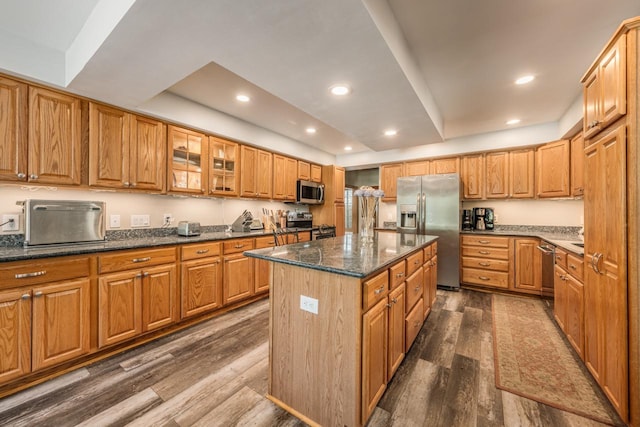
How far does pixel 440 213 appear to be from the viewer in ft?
13.4

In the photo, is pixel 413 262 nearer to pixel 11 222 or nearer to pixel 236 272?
pixel 236 272

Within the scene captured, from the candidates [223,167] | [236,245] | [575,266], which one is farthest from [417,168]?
[236,245]

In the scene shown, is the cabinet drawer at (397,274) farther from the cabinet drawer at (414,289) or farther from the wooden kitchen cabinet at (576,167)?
the wooden kitchen cabinet at (576,167)

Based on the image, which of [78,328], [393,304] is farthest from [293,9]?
[78,328]

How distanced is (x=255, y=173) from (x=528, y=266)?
13.8 ft

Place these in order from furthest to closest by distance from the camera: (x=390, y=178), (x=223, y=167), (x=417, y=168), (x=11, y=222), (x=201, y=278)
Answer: (x=390, y=178) < (x=417, y=168) < (x=223, y=167) < (x=201, y=278) < (x=11, y=222)

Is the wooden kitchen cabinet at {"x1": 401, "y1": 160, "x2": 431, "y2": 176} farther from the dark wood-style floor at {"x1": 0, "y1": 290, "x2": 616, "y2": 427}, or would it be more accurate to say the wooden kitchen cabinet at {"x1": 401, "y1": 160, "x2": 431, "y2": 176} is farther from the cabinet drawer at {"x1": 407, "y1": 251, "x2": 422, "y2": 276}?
the dark wood-style floor at {"x1": 0, "y1": 290, "x2": 616, "y2": 427}

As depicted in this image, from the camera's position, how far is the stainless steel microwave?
15.1 ft

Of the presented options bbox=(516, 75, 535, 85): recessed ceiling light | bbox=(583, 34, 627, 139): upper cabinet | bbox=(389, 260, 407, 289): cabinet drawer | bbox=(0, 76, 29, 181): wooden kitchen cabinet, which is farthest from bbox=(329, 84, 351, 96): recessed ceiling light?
bbox=(0, 76, 29, 181): wooden kitchen cabinet

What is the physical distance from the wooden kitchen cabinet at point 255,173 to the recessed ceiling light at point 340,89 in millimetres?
1877

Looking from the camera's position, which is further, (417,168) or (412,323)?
(417,168)

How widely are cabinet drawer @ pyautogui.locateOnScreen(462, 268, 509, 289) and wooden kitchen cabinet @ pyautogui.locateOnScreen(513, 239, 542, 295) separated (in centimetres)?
13

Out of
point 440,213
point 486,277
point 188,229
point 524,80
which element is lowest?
point 486,277

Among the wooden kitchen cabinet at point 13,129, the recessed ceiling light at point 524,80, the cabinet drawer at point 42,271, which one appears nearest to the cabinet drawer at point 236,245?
the cabinet drawer at point 42,271
